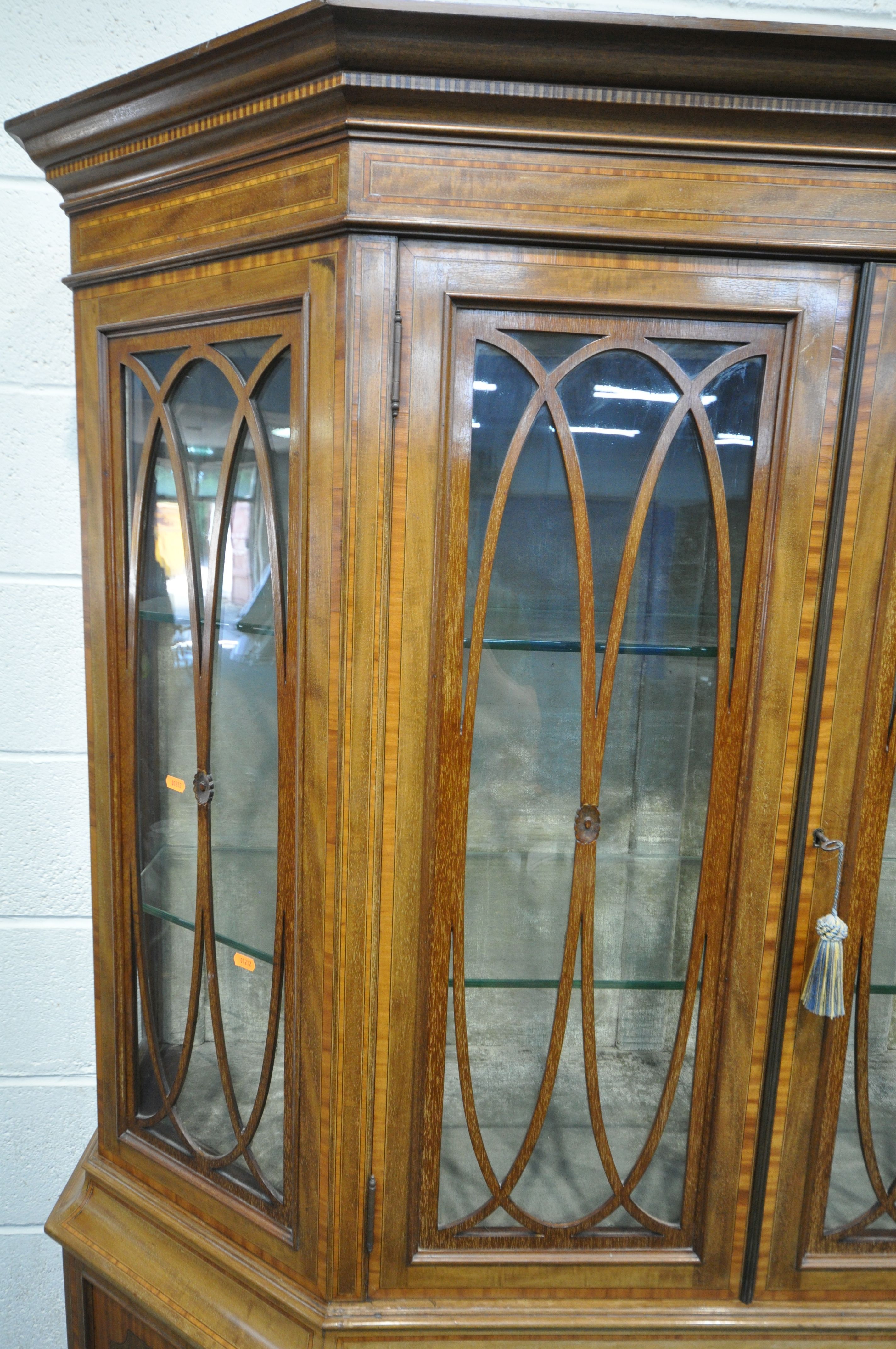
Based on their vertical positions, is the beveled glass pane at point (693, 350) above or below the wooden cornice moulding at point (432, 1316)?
above

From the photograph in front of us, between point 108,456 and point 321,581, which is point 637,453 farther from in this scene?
point 108,456

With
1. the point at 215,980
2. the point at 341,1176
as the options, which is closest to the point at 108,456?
the point at 215,980

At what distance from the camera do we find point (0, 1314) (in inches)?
43.5

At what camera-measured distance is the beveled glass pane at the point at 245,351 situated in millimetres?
616

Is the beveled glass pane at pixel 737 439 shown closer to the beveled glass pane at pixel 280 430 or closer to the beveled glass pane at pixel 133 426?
the beveled glass pane at pixel 280 430

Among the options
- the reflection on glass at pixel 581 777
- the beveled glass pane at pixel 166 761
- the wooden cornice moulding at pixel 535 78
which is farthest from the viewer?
the beveled glass pane at pixel 166 761

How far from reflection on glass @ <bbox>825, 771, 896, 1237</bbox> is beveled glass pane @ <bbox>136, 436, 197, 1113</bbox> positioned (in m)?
0.58

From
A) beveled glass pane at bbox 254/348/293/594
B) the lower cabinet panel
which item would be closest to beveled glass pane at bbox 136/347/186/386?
beveled glass pane at bbox 254/348/293/594

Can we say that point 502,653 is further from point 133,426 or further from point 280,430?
point 133,426

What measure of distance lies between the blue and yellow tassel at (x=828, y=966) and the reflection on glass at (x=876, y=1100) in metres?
0.07

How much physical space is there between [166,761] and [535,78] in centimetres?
60

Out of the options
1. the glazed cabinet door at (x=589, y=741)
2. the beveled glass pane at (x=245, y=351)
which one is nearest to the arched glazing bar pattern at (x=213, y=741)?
the beveled glass pane at (x=245, y=351)

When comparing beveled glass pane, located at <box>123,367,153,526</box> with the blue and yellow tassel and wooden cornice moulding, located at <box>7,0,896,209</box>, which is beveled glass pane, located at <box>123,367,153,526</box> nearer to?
wooden cornice moulding, located at <box>7,0,896,209</box>

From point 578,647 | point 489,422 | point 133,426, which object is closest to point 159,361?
point 133,426
